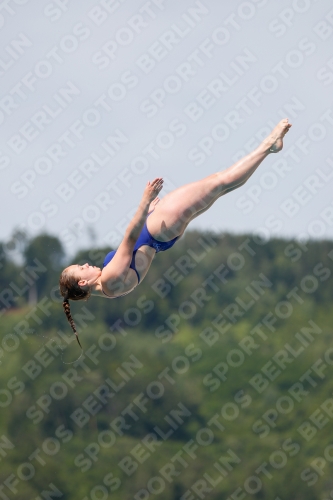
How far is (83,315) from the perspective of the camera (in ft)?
230

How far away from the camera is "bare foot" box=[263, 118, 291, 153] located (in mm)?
9805

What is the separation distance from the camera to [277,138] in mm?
9828

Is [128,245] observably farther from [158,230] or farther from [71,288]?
[71,288]

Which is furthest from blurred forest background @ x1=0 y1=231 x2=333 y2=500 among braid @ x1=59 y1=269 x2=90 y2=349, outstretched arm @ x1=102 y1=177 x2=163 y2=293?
outstretched arm @ x1=102 y1=177 x2=163 y2=293

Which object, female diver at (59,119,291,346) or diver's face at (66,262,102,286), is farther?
diver's face at (66,262,102,286)

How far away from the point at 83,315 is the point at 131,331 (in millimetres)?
4408

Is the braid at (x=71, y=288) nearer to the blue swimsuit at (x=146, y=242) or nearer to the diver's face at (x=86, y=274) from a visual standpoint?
the diver's face at (x=86, y=274)

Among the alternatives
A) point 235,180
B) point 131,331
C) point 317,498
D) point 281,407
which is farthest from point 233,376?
point 235,180

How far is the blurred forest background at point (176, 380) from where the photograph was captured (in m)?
55.4

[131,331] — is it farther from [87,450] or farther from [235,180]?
[235,180]

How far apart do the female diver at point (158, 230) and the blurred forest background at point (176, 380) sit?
1565 inches

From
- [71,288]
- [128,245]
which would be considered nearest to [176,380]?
[71,288]

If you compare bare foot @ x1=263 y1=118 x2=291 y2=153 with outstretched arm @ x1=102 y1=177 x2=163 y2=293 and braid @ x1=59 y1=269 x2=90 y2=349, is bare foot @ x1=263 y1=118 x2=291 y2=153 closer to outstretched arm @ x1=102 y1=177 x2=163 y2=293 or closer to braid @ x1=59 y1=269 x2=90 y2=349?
outstretched arm @ x1=102 y1=177 x2=163 y2=293

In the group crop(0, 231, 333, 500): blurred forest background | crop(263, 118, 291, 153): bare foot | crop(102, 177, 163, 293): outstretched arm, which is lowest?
crop(0, 231, 333, 500): blurred forest background
